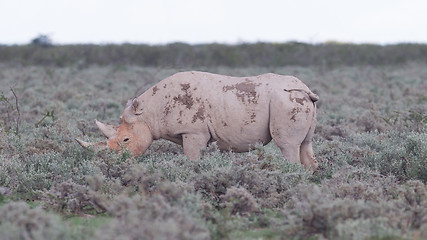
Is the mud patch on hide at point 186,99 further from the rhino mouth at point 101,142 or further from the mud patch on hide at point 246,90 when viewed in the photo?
the rhino mouth at point 101,142

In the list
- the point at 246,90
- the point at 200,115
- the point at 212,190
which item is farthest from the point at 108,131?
the point at 212,190

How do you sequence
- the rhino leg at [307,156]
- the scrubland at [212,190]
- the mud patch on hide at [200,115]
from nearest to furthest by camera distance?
the scrubland at [212,190] → the mud patch on hide at [200,115] → the rhino leg at [307,156]

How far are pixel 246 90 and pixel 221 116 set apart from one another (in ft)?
1.75

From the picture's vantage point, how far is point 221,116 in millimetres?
7508

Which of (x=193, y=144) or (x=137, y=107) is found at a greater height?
(x=137, y=107)

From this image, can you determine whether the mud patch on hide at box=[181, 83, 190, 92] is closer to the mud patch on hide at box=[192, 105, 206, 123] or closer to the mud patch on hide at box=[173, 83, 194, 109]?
the mud patch on hide at box=[173, 83, 194, 109]

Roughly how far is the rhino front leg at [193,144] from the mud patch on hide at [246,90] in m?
0.78

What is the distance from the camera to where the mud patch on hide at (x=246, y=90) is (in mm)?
7519

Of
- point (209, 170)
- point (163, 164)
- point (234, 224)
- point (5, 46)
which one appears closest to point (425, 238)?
point (234, 224)

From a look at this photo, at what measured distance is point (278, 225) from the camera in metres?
5.33

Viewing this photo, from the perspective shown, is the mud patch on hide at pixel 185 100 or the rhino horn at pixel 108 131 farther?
the rhino horn at pixel 108 131

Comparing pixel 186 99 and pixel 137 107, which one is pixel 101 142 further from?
pixel 186 99

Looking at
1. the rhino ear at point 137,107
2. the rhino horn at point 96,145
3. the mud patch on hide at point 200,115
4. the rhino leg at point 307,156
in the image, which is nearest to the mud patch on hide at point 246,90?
the mud patch on hide at point 200,115

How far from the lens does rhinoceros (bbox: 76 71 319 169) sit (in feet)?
24.3
